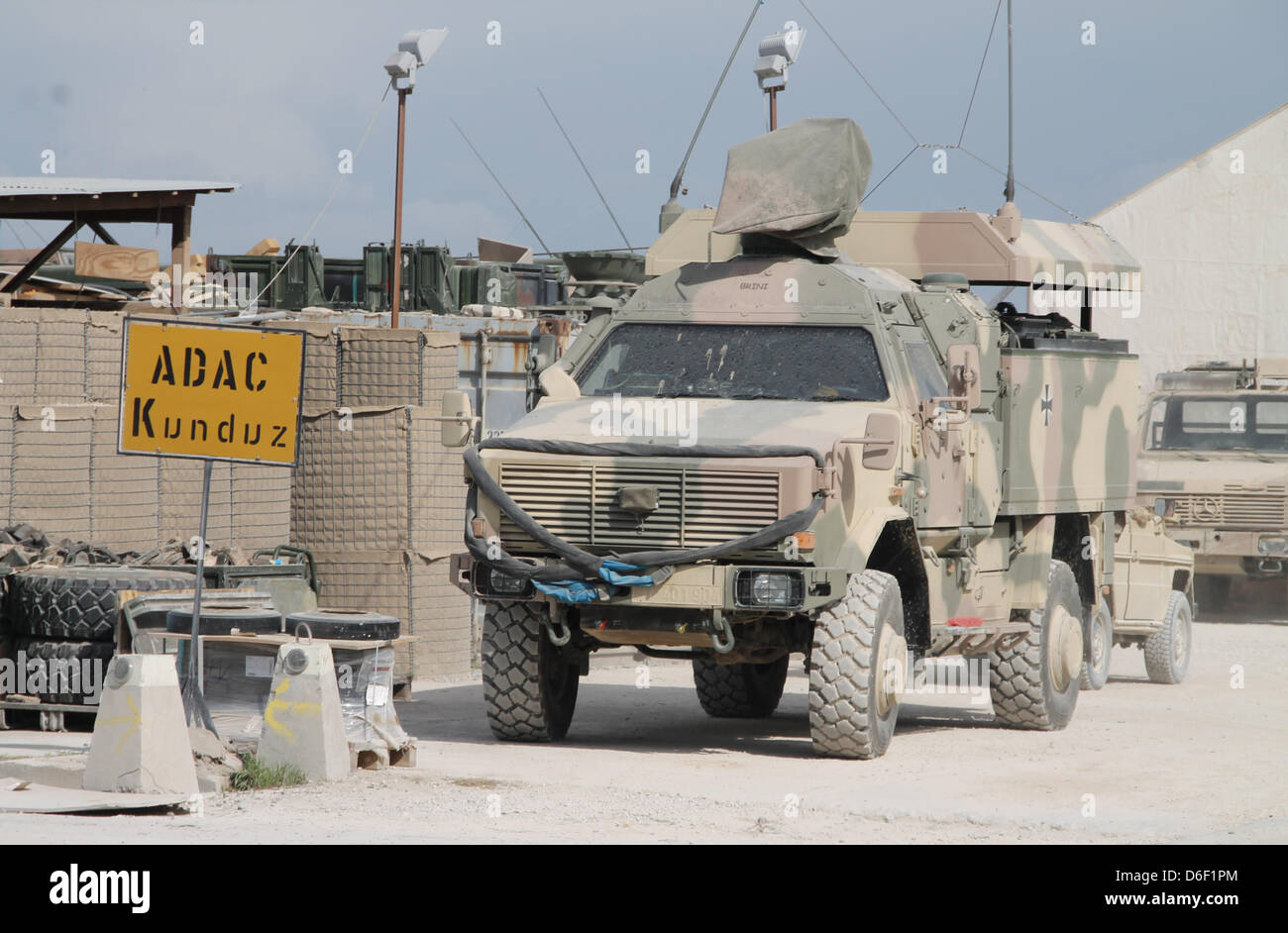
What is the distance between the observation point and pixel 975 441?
11836 millimetres

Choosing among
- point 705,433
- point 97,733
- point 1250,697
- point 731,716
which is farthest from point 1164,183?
point 97,733

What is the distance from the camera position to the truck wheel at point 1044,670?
1262cm

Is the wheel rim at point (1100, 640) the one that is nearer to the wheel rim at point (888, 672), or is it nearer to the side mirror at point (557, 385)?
the wheel rim at point (888, 672)

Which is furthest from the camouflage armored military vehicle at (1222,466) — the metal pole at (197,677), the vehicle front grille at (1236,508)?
the metal pole at (197,677)

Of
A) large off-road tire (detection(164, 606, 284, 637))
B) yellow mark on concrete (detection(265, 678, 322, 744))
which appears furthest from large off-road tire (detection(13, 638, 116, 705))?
yellow mark on concrete (detection(265, 678, 322, 744))

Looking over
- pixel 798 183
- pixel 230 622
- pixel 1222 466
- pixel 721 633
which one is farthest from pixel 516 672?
pixel 1222 466

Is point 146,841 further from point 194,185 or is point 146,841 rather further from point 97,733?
point 194,185

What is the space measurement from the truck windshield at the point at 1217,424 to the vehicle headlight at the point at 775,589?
1424 centimetres

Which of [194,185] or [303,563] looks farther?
[194,185]

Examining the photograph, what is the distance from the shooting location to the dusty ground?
26.2 ft

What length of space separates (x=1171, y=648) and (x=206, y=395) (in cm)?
961

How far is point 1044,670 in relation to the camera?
1270 cm

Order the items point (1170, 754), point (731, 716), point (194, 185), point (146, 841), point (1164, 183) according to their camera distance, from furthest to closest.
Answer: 1. point (1164, 183)
2. point (194, 185)
3. point (731, 716)
4. point (1170, 754)
5. point (146, 841)

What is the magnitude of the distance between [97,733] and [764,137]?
18.7ft
